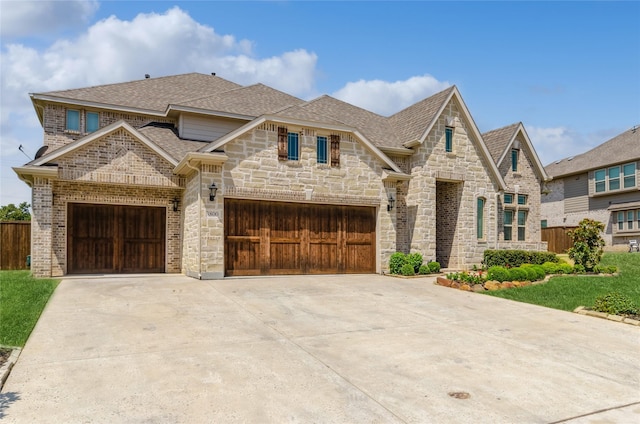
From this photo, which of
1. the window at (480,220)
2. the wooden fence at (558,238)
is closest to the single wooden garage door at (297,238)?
the window at (480,220)

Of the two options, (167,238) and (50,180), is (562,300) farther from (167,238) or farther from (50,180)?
(50,180)

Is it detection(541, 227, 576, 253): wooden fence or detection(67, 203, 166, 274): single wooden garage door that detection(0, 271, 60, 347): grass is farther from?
detection(541, 227, 576, 253): wooden fence

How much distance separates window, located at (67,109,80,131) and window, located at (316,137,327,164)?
1007 centimetres

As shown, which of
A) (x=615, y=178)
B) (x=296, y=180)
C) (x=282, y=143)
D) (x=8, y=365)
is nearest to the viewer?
(x=8, y=365)

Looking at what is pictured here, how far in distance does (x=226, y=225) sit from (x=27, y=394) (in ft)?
31.9

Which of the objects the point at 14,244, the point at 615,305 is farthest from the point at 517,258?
the point at 14,244

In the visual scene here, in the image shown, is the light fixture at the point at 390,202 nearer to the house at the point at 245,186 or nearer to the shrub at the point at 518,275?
the house at the point at 245,186

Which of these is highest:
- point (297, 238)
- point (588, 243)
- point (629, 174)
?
point (629, 174)

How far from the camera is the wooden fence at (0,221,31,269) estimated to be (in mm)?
18000

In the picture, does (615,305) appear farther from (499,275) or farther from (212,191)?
(212,191)

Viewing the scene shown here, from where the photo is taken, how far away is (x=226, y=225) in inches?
567

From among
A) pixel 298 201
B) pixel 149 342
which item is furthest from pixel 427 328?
pixel 298 201

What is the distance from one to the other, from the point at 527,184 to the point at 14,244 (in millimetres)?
23828

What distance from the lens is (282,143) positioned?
15133 mm
